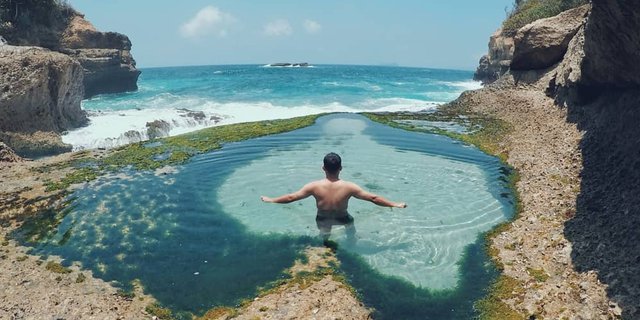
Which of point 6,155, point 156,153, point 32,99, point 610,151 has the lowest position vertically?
point 156,153

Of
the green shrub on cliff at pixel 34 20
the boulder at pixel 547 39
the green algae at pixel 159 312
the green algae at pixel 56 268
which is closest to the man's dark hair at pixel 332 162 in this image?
the green algae at pixel 159 312

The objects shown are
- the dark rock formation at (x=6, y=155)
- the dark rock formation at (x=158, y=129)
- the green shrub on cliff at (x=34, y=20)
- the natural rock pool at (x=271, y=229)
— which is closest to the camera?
the natural rock pool at (x=271, y=229)

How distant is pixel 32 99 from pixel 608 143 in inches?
1152

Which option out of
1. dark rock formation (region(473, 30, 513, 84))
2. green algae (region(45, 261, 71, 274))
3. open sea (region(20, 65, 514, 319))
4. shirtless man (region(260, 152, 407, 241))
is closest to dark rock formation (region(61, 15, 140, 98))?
open sea (region(20, 65, 514, 319))

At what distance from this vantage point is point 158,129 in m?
30.5

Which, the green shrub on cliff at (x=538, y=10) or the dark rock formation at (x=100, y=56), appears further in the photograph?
the dark rock formation at (x=100, y=56)

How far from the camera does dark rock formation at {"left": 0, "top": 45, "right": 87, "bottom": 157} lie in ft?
76.8

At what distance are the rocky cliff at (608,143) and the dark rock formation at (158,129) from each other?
83.3ft

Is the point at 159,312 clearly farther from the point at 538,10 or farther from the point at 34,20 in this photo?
the point at 34,20

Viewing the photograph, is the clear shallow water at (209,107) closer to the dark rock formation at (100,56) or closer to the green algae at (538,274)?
the dark rock formation at (100,56)

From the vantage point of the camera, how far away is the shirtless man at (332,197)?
12.0 meters

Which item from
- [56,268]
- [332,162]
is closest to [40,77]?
[56,268]

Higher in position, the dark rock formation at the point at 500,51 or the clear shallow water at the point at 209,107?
the dark rock formation at the point at 500,51

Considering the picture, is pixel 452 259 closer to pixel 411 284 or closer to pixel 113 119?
pixel 411 284
